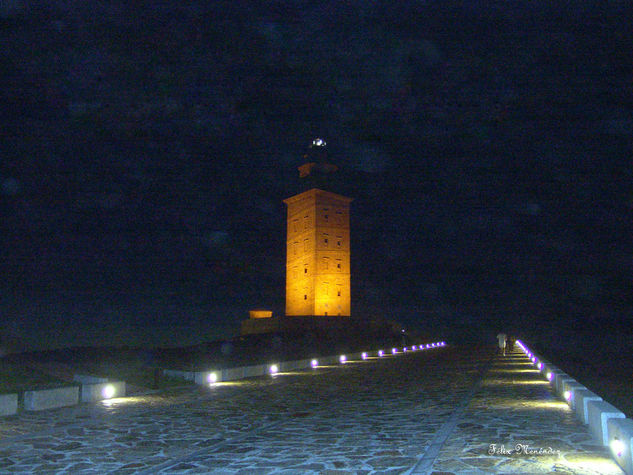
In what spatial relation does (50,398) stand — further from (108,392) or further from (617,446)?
(617,446)

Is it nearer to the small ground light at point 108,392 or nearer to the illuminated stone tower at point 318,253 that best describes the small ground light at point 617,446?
the small ground light at point 108,392

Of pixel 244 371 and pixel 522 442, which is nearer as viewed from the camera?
pixel 522 442

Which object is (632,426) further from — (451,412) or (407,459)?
(451,412)

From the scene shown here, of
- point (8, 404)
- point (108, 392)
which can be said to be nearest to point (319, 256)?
point (108, 392)

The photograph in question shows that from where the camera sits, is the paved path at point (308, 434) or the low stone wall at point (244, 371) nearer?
the paved path at point (308, 434)

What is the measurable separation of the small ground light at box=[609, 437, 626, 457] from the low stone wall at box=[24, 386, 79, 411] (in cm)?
1083

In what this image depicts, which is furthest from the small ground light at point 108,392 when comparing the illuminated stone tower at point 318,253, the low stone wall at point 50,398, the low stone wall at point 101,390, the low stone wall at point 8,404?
the illuminated stone tower at point 318,253

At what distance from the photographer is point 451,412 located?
11109 mm

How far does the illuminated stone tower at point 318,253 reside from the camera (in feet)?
174

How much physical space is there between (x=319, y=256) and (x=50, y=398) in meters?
42.2

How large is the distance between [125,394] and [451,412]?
865 cm

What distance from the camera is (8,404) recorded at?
10852mm

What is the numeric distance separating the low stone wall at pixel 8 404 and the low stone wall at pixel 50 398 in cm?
48

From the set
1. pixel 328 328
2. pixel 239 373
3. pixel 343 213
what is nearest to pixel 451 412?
pixel 239 373
